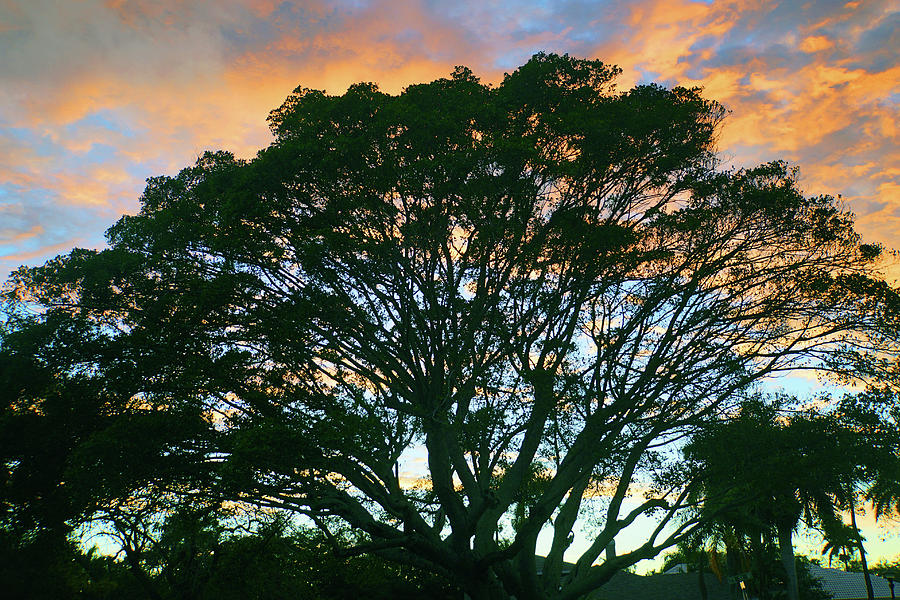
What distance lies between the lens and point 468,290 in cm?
1636

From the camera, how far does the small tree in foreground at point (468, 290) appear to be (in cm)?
1389

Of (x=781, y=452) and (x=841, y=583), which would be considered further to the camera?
(x=841, y=583)

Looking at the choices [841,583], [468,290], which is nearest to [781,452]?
[468,290]

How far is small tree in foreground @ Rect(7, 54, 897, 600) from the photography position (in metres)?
13.9

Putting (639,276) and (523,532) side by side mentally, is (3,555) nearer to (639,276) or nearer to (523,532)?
(523,532)

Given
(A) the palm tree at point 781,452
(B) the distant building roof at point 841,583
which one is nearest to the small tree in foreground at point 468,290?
(A) the palm tree at point 781,452

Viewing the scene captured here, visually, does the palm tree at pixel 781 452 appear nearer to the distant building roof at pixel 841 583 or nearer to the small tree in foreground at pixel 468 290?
the small tree in foreground at pixel 468 290

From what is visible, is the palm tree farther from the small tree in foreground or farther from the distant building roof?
the distant building roof

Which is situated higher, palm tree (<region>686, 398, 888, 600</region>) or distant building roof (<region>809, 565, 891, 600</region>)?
palm tree (<region>686, 398, 888, 600</region>)

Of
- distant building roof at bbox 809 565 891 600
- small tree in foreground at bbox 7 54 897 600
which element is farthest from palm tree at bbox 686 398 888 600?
distant building roof at bbox 809 565 891 600

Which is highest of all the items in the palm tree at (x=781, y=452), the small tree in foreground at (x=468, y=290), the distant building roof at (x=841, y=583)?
the small tree in foreground at (x=468, y=290)

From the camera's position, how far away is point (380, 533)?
45.2 feet

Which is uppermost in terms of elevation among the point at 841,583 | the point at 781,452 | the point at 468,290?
the point at 468,290

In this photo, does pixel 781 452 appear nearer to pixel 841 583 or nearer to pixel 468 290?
pixel 468 290
